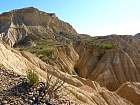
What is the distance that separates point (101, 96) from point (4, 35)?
63.6m

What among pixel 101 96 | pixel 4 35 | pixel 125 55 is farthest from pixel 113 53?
pixel 4 35

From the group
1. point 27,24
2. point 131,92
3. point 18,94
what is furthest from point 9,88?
point 27,24

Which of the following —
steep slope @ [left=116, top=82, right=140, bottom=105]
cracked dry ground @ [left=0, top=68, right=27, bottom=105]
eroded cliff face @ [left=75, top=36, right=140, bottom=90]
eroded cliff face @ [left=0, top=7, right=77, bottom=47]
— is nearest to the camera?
cracked dry ground @ [left=0, top=68, right=27, bottom=105]

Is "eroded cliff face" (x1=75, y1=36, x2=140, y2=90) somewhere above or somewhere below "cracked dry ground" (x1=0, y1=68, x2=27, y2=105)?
below

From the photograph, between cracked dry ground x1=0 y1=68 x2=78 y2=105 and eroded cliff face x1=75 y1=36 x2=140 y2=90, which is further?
eroded cliff face x1=75 y1=36 x2=140 y2=90

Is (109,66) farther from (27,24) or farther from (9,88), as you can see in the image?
(27,24)

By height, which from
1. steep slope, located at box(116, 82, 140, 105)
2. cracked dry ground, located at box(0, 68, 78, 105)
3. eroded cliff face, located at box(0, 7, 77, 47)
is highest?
eroded cliff face, located at box(0, 7, 77, 47)

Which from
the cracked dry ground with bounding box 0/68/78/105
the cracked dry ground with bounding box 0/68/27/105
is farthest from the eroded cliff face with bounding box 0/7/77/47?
the cracked dry ground with bounding box 0/68/78/105

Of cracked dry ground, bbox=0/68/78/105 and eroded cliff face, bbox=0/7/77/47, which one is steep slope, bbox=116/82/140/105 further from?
eroded cliff face, bbox=0/7/77/47

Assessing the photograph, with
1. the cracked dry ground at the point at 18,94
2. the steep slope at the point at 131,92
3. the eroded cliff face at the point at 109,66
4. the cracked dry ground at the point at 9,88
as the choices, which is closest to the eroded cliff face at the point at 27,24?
the eroded cliff face at the point at 109,66

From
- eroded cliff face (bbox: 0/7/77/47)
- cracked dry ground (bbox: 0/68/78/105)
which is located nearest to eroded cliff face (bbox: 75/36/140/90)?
eroded cliff face (bbox: 0/7/77/47)

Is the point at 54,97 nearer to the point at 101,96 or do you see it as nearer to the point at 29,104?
the point at 29,104

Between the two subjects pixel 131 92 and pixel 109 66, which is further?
pixel 109 66

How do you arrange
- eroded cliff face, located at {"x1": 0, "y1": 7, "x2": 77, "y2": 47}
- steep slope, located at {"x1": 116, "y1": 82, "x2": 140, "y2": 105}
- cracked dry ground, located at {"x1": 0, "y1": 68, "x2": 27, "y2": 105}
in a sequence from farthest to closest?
eroded cliff face, located at {"x1": 0, "y1": 7, "x2": 77, "y2": 47}, steep slope, located at {"x1": 116, "y1": 82, "x2": 140, "y2": 105}, cracked dry ground, located at {"x1": 0, "y1": 68, "x2": 27, "y2": 105}
